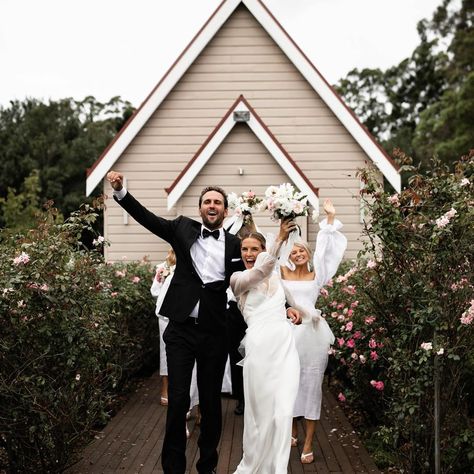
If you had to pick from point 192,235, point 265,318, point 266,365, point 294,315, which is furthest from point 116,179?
point 294,315

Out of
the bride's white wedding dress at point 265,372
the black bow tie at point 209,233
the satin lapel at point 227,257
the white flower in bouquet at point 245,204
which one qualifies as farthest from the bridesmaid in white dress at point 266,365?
the white flower in bouquet at point 245,204

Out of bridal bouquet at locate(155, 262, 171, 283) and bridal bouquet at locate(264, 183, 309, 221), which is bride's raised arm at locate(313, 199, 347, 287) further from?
bridal bouquet at locate(155, 262, 171, 283)

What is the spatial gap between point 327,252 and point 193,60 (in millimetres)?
9288

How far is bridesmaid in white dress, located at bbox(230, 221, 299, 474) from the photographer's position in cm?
541

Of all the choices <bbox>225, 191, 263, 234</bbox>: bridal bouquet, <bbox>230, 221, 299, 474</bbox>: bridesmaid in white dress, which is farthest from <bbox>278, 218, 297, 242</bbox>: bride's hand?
<bbox>225, 191, 263, 234</bbox>: bridal bouquet

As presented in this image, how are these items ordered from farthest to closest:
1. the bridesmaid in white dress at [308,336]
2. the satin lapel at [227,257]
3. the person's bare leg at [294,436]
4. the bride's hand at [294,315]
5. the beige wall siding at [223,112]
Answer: the beige wall siding at [223,112] → the person's bare leg at [294,436] → the bridesmaid in white dress at [308,336] → the bride's hand at [294,315] → the satin lapel at [227,257]

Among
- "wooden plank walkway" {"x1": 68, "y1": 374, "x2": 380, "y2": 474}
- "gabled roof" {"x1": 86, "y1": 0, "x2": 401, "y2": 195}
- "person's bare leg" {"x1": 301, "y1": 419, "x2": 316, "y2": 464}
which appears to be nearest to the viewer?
"wooden plank walkway" {"x1": 68, "y1": 374, "x2": 380, "y2": 474}

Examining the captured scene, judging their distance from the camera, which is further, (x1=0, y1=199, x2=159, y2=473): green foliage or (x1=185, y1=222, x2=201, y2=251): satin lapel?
(x1=185, y1=222, x2=201, y2=251): satin lapel

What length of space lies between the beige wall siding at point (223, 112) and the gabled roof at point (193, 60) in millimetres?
321

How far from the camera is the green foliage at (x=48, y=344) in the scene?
207 inches

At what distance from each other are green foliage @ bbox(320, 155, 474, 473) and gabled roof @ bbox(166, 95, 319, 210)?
24.7ft

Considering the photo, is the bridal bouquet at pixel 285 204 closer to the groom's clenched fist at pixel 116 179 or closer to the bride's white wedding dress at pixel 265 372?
the bride's white wedding dress at pixel 265 372

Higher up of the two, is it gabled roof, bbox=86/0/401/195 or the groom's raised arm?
gabled roof, bbox=86/0/401/195

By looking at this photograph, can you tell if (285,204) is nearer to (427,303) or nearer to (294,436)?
(427,303)
